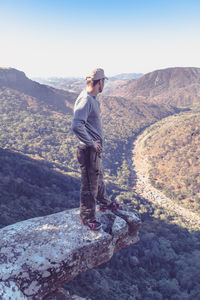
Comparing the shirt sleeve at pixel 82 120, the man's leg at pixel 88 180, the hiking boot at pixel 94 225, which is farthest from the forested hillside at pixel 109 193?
the shirt sleeve at pixel 82 120

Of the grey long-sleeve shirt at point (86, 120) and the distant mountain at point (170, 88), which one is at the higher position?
the distant mountain at point (170, 88)

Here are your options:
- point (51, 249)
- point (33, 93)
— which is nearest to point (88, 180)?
point (51, 249)

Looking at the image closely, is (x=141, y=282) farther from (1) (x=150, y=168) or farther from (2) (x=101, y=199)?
(1) (x=150, y=168)

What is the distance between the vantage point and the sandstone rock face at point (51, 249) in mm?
3049

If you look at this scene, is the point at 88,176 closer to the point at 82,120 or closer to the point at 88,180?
the point at 88,180

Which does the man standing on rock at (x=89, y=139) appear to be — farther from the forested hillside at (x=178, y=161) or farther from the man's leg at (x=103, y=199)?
the forested hillside at (x=178, y=161)

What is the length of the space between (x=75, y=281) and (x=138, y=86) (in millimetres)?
120691

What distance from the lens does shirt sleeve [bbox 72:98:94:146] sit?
3.61 meters

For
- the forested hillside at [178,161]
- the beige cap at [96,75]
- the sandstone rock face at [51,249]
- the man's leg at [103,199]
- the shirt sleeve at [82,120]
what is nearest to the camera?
the sandstone rock face at [51,249]

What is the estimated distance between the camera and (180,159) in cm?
3672

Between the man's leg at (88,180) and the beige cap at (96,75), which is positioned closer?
the beige cap at (96,75)

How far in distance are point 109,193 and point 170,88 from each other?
97078 mm

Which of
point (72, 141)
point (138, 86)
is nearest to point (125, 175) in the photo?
point (72, 141)

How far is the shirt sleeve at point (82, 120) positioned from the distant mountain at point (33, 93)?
179 feet
